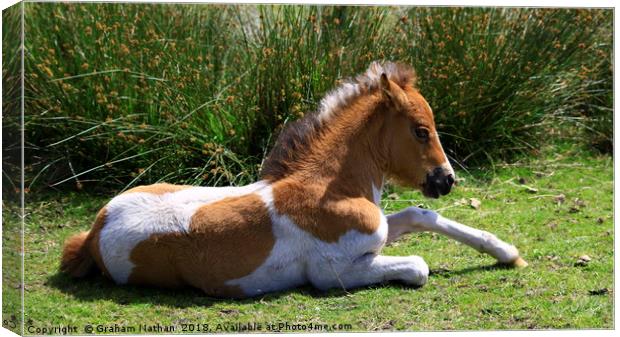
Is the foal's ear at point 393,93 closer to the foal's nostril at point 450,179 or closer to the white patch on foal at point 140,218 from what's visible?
the foal's nostril at point 450,179

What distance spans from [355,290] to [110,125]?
2964mm

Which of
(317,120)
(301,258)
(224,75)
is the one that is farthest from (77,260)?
(224,75)

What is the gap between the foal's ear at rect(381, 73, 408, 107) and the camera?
6832 mm

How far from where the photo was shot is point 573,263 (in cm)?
732

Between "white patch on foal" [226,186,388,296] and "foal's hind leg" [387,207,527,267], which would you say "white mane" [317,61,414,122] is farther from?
"foal's hind leg" [387,207,527,267]

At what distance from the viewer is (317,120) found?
6910 mm

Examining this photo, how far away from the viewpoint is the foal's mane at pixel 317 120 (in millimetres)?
6805

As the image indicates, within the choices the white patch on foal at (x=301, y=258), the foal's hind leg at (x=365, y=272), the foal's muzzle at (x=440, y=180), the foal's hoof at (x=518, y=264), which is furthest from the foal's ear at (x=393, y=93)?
the foal's hoof at (x=518, y=264)

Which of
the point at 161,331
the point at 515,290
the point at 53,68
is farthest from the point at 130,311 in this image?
the point at 53,68

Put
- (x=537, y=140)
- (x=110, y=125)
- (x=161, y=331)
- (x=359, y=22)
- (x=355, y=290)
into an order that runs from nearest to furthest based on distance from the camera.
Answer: (x=161, y=331)
(x=355, y=290)
(x=110, y=125)
(x=359, y=22)
(x=537, y=140)

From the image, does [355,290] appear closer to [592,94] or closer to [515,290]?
[515,290]

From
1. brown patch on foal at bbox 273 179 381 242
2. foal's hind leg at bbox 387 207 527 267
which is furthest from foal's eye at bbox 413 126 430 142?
brown patch on foal at bbox 273 179 381 242

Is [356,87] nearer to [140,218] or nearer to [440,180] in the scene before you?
[440,180]

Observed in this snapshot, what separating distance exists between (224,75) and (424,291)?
3.44 metres
